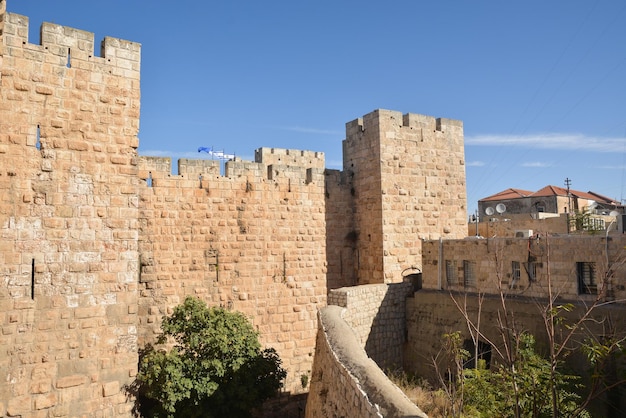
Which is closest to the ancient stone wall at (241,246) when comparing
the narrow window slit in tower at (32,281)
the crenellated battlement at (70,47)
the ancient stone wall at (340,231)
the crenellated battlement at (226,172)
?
the crenellated battlement at (226,172)

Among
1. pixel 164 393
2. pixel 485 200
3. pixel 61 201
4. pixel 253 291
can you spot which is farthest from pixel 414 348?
pixel 485 200

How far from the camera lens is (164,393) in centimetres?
808

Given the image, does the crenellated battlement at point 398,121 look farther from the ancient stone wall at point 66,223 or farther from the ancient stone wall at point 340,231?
the ancient stone wall at point 66,223

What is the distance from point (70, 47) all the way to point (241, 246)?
5405 mm

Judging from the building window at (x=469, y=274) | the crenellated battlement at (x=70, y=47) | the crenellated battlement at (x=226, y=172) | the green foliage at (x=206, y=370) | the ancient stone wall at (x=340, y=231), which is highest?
the crenellated battlement at (x=70, y=47)

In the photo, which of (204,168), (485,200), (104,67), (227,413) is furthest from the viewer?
(485,200)

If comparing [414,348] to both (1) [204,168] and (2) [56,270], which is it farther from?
(2) [56,270]

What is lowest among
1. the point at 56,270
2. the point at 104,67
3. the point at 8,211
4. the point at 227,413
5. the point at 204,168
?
the point at 227,413

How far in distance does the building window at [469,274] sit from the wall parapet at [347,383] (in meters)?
3.74

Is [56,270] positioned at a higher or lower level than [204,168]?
lower

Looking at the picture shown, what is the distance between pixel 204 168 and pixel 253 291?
3016 mm

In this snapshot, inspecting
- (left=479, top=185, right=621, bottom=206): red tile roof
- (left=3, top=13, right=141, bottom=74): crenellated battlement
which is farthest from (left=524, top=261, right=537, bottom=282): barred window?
(left=479, top=185, right=621, bottom=206): red tile roof

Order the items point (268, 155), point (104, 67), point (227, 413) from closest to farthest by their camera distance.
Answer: point (104, 67) → point (227, 413) → point (268, 155)

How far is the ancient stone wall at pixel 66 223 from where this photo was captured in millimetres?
6930
